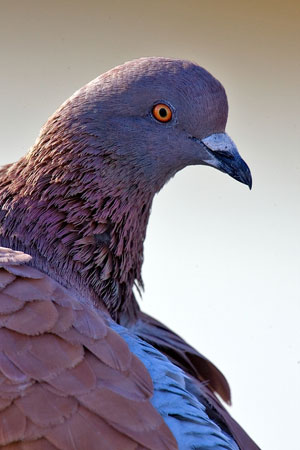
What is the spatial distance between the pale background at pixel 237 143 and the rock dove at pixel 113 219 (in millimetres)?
1298

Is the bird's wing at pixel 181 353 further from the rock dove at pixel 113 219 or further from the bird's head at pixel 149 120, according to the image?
the bird's head at pixel 149 120

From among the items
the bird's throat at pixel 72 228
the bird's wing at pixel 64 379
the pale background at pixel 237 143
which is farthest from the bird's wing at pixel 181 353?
the pale background at pixel 237 143

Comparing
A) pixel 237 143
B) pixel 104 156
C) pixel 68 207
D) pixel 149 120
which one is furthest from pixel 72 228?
pixel 237 143

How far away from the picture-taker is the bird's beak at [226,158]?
263 centimetres

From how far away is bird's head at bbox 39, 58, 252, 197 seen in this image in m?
2.60

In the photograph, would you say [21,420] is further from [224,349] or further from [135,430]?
[224,349]

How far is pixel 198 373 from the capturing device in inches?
118

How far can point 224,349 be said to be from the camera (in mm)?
4191

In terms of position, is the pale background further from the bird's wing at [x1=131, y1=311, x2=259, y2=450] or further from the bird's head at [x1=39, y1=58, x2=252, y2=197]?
the bird's head at [x1=39, y1=58, x2=252, y2=197]

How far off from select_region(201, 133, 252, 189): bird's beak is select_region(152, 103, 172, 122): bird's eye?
0.12 m

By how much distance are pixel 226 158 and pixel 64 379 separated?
2.78ft

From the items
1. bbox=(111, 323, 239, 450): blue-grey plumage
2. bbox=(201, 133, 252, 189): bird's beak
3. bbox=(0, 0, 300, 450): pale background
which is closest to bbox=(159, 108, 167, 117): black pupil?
bbox=(201, 133, 252, 189): bird's beak

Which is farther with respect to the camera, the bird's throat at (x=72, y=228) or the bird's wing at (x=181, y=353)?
the bird's wing at (x=181, y=353)

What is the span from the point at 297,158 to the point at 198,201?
1.56 ft
